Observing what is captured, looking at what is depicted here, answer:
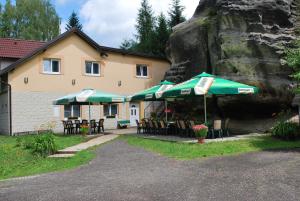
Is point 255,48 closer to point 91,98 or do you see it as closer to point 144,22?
point 91,98

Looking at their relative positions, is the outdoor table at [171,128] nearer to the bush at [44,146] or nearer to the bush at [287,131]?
the bush at [287,131]

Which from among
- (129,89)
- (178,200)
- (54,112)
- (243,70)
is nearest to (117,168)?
(178,200)

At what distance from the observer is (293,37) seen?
19125mm

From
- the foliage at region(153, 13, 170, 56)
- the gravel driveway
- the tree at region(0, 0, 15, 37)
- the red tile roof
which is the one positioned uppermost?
the tree at region(0, 0, 15, 37)

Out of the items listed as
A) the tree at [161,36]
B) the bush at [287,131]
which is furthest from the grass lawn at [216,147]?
the tree at [161,36]

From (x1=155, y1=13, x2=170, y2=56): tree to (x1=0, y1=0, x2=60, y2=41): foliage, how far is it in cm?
1517

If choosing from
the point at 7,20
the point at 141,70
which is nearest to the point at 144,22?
the point at 7,20

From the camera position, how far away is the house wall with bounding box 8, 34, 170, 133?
1029 inches

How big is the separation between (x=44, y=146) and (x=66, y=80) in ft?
45.3

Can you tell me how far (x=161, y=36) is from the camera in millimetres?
42750

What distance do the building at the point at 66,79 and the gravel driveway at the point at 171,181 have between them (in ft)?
51.1

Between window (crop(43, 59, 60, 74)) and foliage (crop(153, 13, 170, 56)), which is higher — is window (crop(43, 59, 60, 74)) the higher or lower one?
the lower one

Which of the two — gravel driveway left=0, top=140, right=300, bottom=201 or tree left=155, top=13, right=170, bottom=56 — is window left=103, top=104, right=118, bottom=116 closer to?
tree left=155, top=13, right=170, bottom=56

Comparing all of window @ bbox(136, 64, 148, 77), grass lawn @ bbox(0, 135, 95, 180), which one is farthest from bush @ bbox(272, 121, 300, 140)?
window @ bbox(136, 64, 148, 77)
